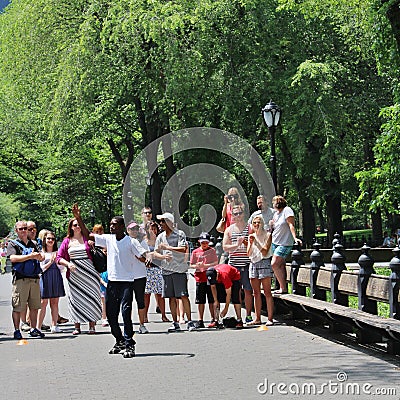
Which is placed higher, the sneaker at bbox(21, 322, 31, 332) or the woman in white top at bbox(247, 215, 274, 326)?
the woman in white top at bbox(247, 215, 274, 326)

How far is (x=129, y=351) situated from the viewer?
471 inches

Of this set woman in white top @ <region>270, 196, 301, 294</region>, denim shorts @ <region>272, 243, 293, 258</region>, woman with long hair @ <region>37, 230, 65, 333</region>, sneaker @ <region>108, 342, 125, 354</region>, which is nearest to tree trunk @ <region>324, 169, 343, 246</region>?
woman in white top @ <region>270, 196, 301, 294</region>

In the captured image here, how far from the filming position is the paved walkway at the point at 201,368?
9195 millimetres

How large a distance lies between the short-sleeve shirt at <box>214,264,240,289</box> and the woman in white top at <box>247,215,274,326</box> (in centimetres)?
44

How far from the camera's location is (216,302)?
1542 centimetres

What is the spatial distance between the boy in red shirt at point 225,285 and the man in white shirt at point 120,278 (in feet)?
9.52

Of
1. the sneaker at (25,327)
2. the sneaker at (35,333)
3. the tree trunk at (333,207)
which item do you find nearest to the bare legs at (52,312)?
the sneaker at (25,327)

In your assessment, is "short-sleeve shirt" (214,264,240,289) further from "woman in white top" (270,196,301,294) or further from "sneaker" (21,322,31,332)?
"sneaker" (21,322,31,332)

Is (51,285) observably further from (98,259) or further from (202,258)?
(98,259)

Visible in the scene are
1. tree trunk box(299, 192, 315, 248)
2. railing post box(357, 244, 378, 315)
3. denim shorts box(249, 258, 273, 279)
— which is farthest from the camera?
tree trunk box(299, 192, 315, 248)

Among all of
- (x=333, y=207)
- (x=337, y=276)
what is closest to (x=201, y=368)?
(x=337, y=276)

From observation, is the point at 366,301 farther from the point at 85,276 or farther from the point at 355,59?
the point at 355,59

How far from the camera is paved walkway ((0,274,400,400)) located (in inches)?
362

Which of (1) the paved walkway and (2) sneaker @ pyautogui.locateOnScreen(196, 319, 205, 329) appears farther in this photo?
(2) sneaker @ pyautogui.locateOnScreen(196, 319, 205, 329)
